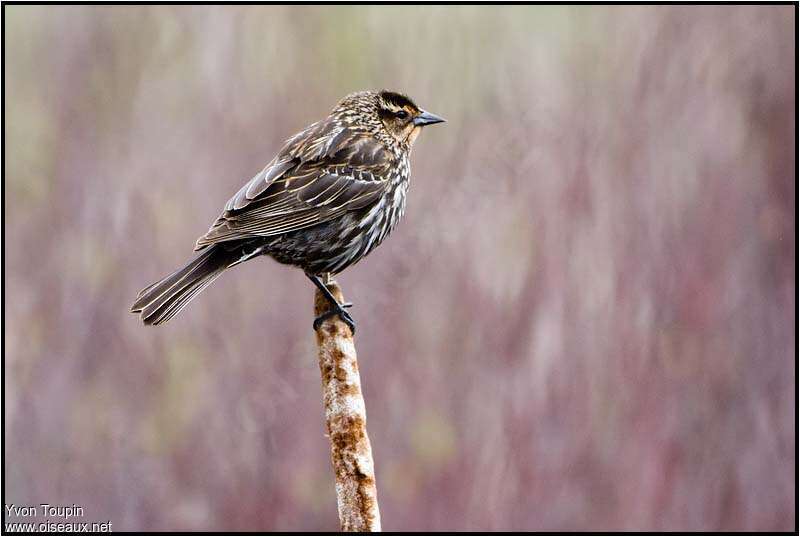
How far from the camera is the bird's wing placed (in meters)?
3.04

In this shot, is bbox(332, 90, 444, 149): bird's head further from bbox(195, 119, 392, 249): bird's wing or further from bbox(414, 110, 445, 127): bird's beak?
bbox(195, 119, 392, 249): bird's wing

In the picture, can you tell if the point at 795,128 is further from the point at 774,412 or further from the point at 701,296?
the point at 774,412

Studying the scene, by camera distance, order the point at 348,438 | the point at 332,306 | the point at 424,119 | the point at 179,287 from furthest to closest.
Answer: the point at 424,119 → the point at 179,287 → the point at 332,306 → the point at 348,438

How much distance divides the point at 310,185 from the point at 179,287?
71 centimetres

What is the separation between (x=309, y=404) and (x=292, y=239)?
1.21m

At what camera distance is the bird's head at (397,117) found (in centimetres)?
368

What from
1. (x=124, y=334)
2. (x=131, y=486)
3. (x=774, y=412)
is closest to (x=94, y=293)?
(x=124, y=334)

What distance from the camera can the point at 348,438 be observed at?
177 cm

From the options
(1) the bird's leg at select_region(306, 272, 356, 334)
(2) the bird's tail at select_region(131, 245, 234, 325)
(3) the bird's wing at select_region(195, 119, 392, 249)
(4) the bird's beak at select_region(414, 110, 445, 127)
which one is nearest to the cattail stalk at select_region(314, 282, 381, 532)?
(1) the bird's leg at select_region(306, 272, 356, 334)

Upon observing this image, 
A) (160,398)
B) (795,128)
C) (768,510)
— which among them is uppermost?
(795,128)

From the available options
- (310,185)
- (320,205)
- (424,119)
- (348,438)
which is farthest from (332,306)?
(424,119)

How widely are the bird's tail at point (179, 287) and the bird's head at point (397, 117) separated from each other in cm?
103

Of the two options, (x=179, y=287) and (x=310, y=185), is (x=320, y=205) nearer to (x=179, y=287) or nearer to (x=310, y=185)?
(x=310, y=185)

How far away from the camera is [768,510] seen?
14.0 feet
